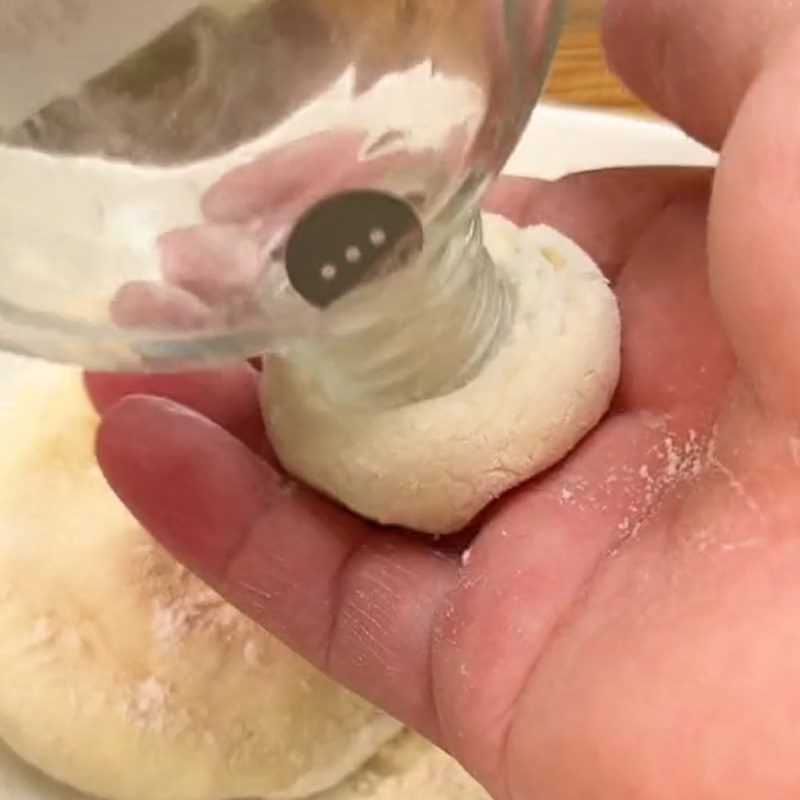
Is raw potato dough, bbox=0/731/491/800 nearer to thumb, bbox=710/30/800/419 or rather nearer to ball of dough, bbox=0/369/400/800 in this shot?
ball of dough, bbox=0/369/400/800

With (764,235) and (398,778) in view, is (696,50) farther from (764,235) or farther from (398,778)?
(398,778)

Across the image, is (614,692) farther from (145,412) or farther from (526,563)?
(145,412)

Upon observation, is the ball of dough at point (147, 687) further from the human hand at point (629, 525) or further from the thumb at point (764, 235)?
the thumb at point (764, 235)

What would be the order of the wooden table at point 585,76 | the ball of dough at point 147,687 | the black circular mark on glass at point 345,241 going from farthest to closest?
the wooden table at point 585,76 < the ball of dough at point 147,687 < the black circular mark on glass at point 345,241

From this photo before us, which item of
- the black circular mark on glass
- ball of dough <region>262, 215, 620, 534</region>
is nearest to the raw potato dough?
ball of dough <region>262, 215, 620, 534</region>

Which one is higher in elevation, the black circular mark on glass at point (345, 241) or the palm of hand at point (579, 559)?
the black circular mark on glass at point (345, 241)

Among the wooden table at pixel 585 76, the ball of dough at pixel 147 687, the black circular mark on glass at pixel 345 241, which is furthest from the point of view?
the wooden table at pixel 585 76

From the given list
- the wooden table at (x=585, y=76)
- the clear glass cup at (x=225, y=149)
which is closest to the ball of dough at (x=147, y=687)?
the clear glass cup at (x=225, y=149)

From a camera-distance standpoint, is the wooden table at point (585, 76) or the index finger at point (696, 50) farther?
the wooden table at point (585, 76)
